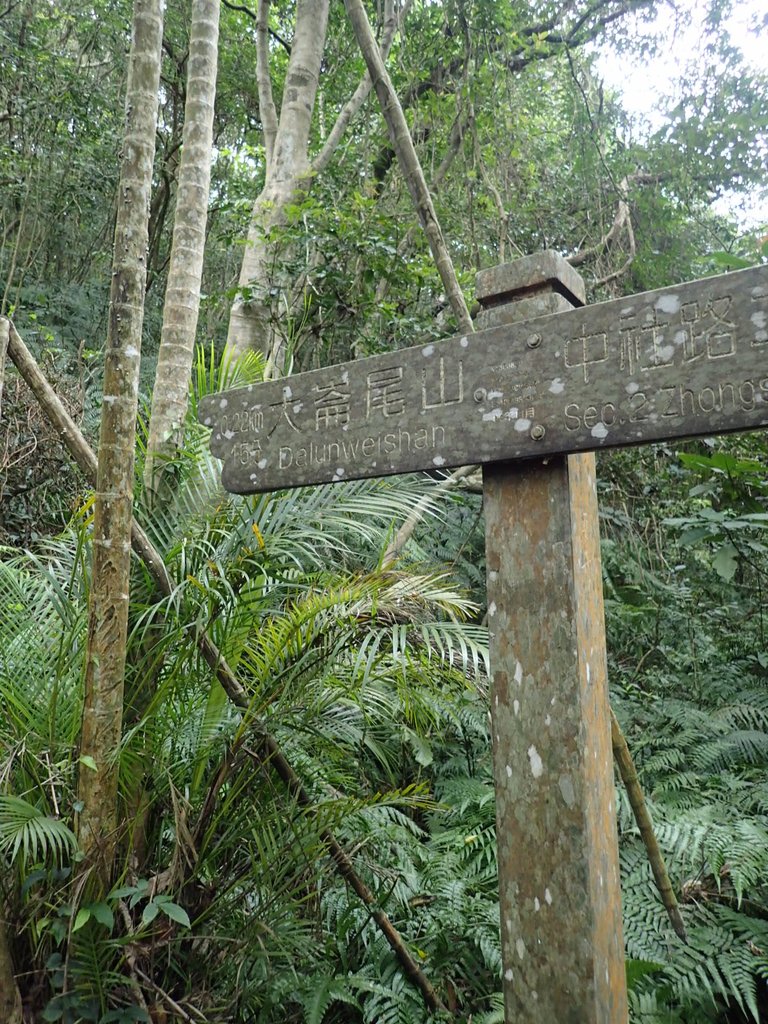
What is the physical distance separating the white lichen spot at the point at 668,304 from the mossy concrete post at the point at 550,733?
275 mm

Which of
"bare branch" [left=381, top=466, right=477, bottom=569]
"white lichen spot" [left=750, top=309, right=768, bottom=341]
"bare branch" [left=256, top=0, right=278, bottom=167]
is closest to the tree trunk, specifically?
"bare branch" [left=256, top=0, right=278, bottom=167]

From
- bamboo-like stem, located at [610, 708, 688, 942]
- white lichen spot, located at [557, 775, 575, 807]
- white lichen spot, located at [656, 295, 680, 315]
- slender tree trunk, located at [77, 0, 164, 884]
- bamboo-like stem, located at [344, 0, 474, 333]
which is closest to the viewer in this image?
white lichen spot, located at [656, 295, 680, 315]

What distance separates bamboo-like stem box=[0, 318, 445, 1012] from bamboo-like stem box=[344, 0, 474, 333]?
5.16 ft

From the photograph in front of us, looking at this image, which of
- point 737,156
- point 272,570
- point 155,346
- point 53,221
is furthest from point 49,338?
point 737,156

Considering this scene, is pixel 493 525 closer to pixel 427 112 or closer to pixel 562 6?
pixel 427 112

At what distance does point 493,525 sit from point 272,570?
114cm

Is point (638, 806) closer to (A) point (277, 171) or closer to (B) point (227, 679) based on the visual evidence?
(B) point (227, 679)

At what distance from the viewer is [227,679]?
2.39 m

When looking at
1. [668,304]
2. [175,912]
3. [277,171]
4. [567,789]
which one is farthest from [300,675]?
[277,171]

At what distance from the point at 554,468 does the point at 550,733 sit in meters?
0.62

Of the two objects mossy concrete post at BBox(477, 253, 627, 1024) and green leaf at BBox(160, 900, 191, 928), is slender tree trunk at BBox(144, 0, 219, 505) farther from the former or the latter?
mossy concrete post at BBox(477, 253, 627, 1024)

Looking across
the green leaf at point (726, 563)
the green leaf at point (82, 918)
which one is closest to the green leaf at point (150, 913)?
the green leaf at point (82, 918)

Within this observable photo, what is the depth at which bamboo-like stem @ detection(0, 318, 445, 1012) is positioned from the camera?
2314mm

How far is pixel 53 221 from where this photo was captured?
9.71 metres
